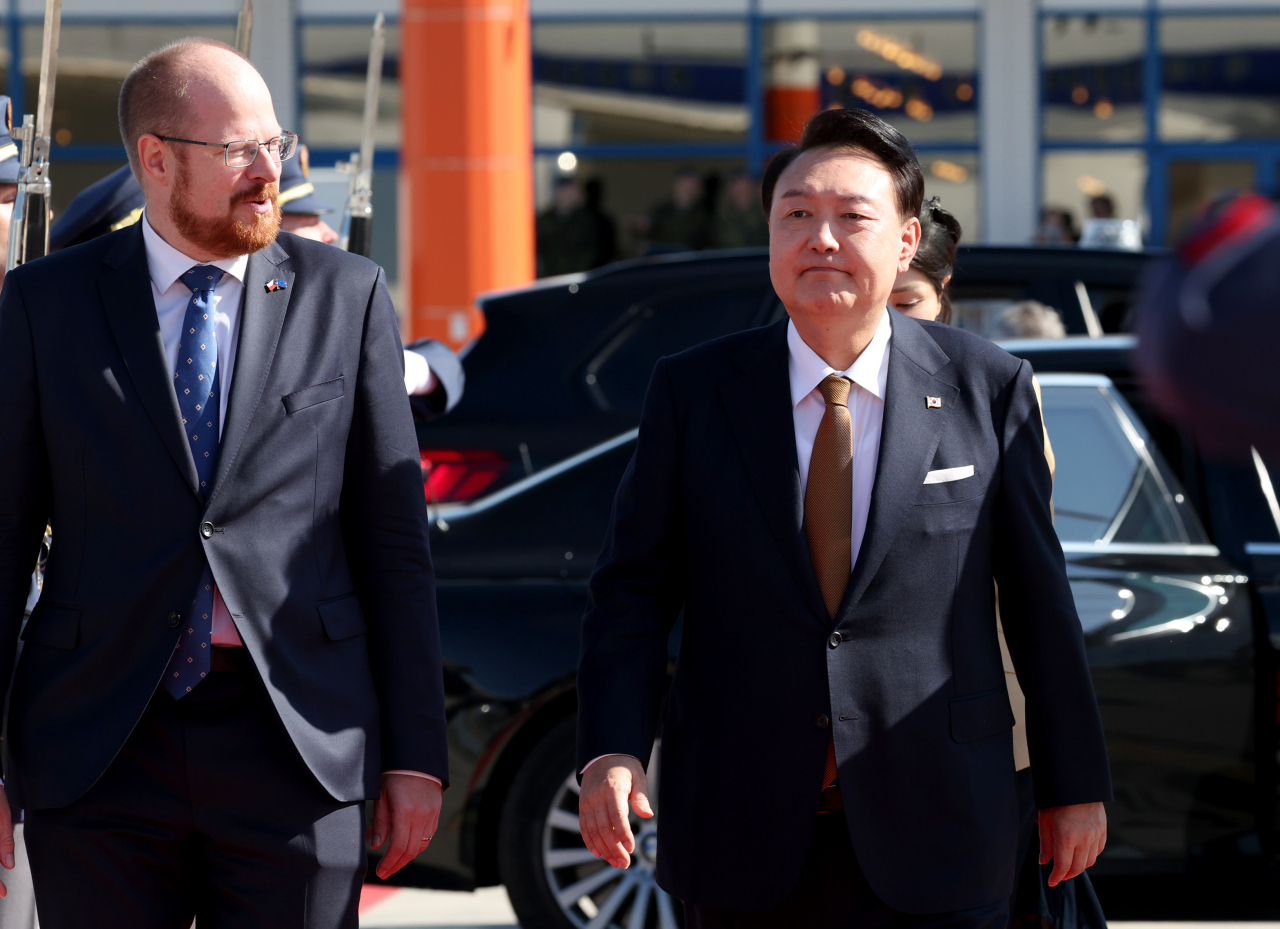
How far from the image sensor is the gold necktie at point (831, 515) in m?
2.64

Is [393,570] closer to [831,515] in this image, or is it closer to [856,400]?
[831,515]

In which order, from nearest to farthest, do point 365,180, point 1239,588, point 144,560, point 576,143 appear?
point 144,560 → point 1239,588 → point 365,180 → point 576,143

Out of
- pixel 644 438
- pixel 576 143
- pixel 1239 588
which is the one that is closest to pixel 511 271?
pixel 576 143

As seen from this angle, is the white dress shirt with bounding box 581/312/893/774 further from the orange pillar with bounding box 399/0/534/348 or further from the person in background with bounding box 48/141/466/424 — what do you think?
the orange pillar with bounding box 399/0/534/348

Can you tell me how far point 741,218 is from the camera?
1517 cm

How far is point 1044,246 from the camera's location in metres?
6.56

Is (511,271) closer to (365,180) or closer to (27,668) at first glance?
(365,180)

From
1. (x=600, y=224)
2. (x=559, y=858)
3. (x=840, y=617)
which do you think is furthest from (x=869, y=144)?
(x=600, y=224)

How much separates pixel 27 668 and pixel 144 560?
275 millimetres

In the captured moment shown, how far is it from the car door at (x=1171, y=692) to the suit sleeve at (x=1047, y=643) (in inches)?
61.7

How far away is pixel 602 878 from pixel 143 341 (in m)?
2.34

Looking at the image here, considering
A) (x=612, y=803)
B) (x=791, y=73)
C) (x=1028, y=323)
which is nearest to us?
(x=612, y=803)

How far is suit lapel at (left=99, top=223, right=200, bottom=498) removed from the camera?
253 centimetres

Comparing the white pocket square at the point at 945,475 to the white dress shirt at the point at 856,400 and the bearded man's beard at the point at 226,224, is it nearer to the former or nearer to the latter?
the white dress shirt at the point at 856,400
